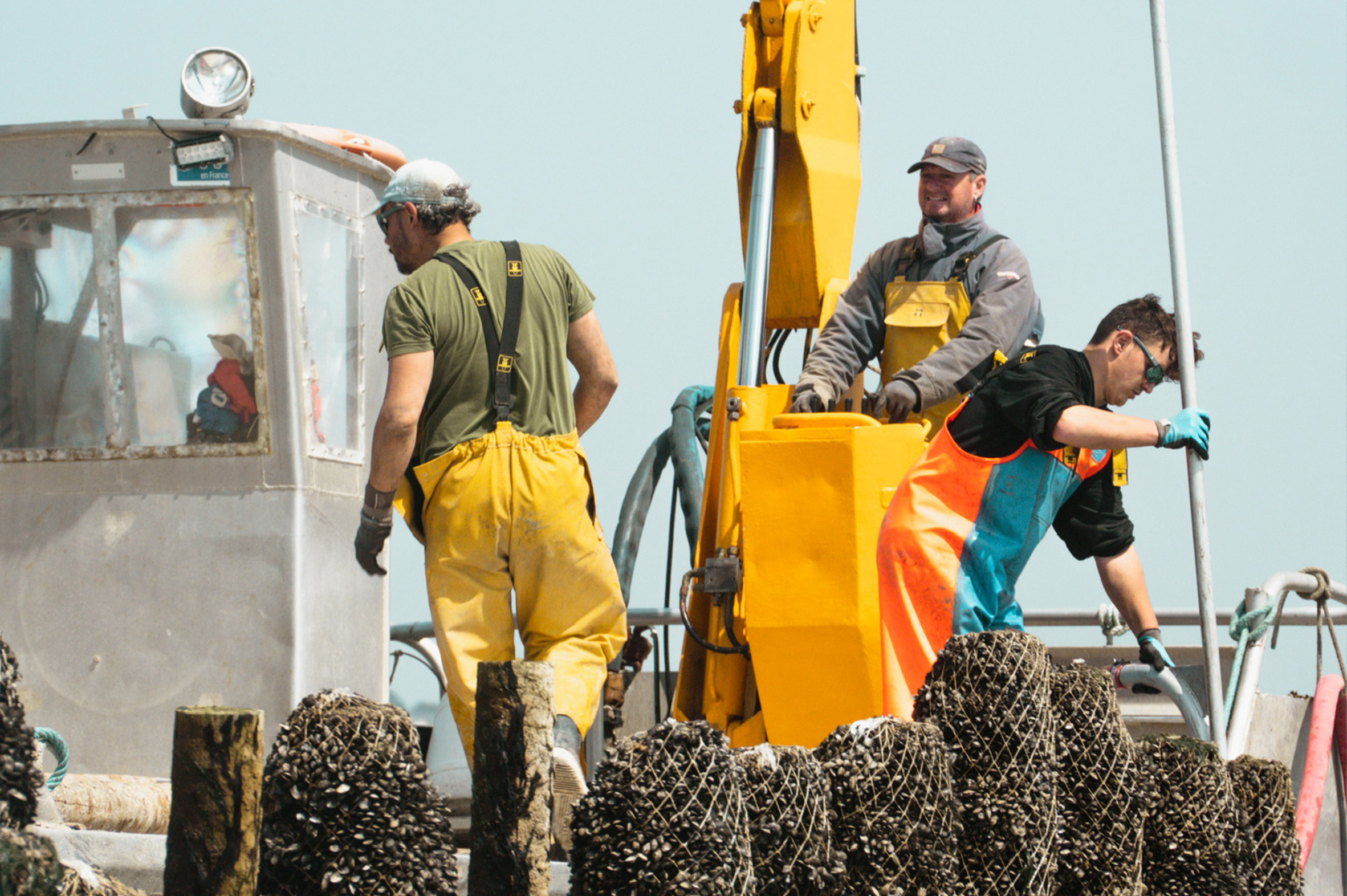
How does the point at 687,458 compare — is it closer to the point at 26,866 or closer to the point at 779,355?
the point at 779,355

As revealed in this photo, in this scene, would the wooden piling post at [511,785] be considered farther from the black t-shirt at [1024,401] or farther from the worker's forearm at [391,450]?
the black t-shirt at [1024,401]

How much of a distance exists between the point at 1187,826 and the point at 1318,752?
61.7 inches

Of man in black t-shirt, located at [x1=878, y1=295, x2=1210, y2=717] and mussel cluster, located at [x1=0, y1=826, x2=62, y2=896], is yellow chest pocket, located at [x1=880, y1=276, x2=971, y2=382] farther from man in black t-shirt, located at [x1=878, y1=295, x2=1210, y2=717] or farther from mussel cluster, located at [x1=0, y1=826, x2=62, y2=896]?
mussel cluster, located at [x1=0, y1=826, x2=62, y2=896]

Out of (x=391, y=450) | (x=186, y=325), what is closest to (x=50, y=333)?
(x=186, y=325)

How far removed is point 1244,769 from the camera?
14.3 feet

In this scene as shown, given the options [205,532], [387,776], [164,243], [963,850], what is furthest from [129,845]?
[164,243]

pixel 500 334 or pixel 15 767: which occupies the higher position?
pixel 500 334

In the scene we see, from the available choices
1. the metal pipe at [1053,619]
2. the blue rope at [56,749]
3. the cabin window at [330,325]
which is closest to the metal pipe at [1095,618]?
the metal pipe at [1053,619]

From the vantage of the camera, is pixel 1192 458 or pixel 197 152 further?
pixel 197 152

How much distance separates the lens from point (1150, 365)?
4.86 meters

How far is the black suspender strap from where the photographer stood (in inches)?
180

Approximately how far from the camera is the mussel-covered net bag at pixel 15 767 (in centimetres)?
239

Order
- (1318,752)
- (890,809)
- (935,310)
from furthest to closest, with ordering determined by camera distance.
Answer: (935,310) < (1318,752) < (890,809)

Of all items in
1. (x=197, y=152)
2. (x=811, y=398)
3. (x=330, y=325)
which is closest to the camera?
(x=811, y=398)
